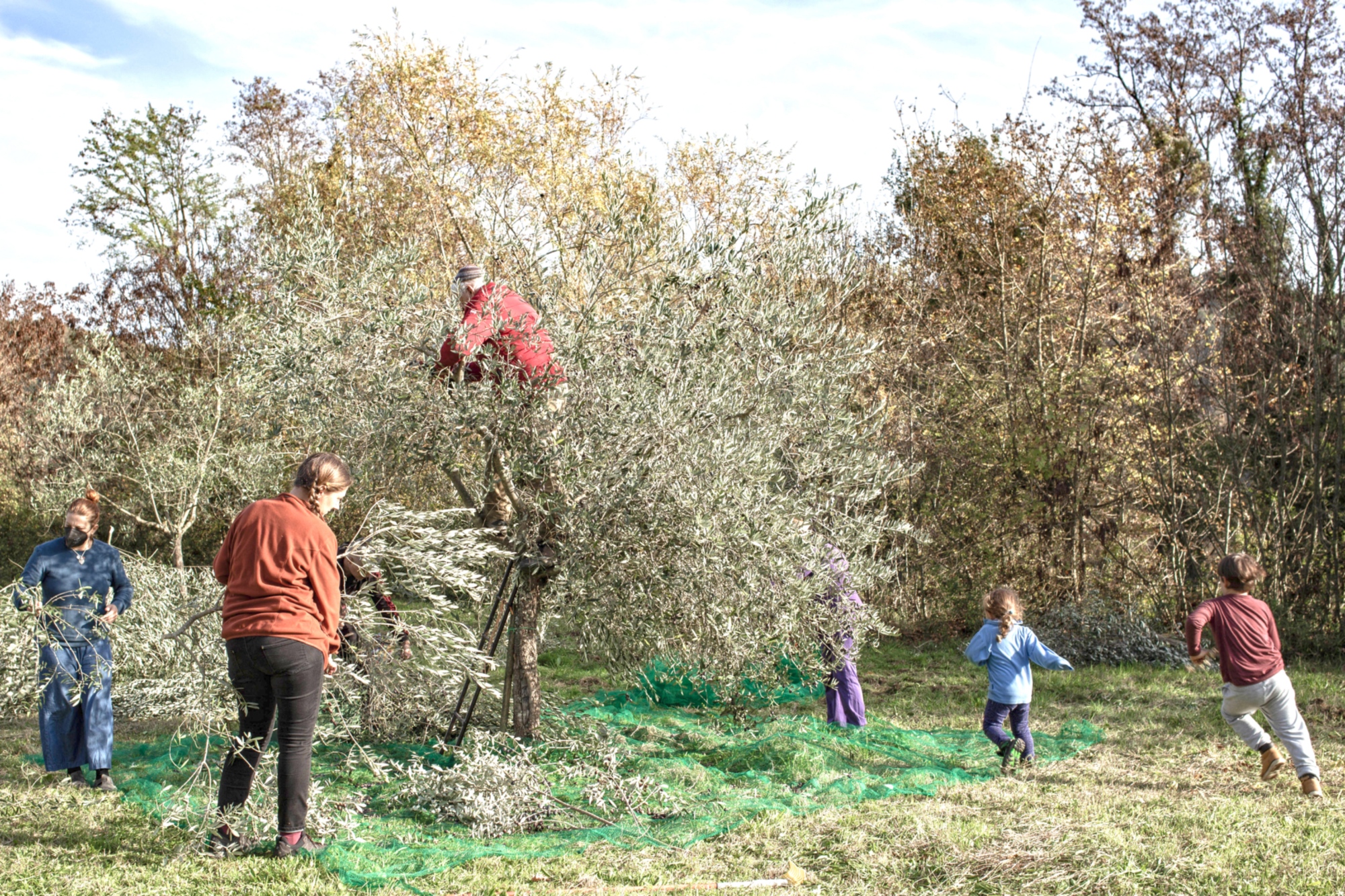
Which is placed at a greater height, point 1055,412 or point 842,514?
point 1055,412

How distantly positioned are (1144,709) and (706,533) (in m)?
4.05

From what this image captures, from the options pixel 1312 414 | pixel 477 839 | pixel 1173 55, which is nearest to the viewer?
pixel 477 839

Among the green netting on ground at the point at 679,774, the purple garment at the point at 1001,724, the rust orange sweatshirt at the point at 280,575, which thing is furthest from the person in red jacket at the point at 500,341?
the purple garment at the point at 1001,724

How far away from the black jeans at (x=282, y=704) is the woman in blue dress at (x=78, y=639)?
60.8 inches

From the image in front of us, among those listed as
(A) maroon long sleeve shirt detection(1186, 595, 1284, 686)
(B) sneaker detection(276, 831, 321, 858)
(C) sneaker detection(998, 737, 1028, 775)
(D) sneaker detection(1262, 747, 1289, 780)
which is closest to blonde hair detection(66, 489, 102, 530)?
(B) sneaker detection(276, 831, 321, 858)

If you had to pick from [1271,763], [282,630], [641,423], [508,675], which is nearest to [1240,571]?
[1271,763]

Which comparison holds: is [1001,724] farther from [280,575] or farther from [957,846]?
[280,575]

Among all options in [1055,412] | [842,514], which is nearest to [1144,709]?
[842,514]

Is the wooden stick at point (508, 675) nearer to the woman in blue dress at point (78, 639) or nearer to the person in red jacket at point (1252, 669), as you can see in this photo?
the woman in blue dress at point (78, 639)

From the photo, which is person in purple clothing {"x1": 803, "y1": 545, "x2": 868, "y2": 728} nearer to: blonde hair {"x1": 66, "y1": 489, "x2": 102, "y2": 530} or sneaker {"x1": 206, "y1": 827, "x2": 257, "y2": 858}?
sneaker {"x1": 206, "y1": 827, "x2": 257, "y2": 858}

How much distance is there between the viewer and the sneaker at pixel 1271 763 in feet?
16.8

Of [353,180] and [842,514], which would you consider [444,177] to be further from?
[842,514]

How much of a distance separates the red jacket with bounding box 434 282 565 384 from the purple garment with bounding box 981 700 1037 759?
2.99m

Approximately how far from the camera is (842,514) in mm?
5406
